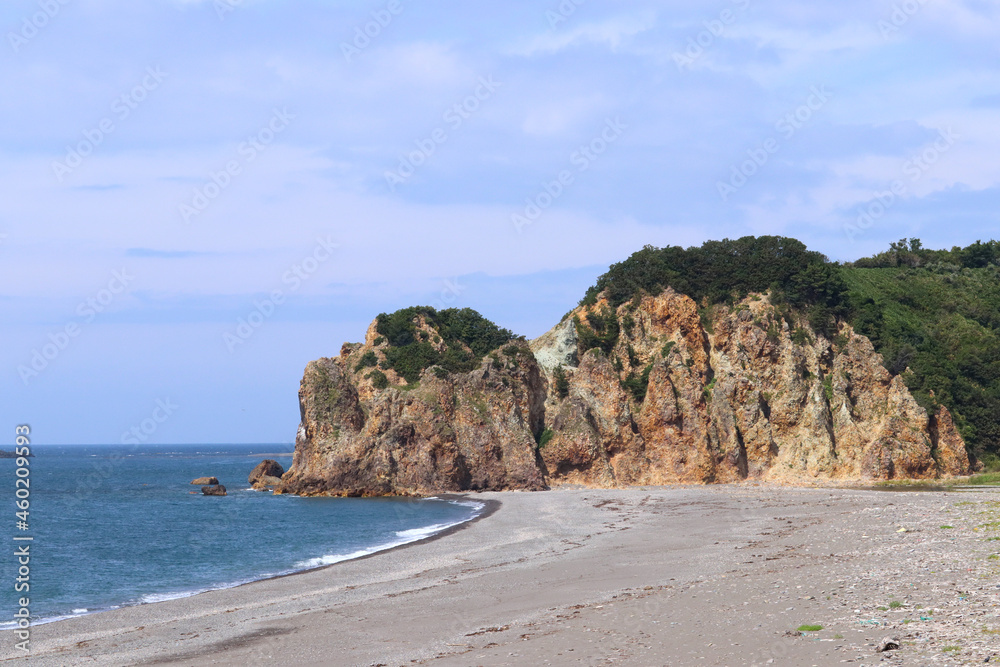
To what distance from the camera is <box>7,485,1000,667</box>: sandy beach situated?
46.9 ft

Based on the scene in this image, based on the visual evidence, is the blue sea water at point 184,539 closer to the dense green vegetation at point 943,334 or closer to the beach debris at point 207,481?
the beach debris at point 207,481

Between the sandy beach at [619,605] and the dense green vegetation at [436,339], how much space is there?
120ft

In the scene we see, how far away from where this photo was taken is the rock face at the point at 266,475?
84.8 meters

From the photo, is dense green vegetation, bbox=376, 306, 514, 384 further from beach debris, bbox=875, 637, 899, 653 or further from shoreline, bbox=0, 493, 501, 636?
beach debris, bbox=875, 637, 899, 653

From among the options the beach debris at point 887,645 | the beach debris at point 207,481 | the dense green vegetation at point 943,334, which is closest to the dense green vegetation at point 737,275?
the dense green vegetation at point 943,334

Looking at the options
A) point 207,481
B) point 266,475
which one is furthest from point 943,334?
point 207,481

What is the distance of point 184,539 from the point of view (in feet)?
141

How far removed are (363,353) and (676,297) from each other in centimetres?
2940

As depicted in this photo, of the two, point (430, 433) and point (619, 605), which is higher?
point (430, 433)

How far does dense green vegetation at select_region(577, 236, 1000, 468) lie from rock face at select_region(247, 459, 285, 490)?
36270 millimetres

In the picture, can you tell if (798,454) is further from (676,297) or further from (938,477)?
(676,297)

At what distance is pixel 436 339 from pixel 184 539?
38839mm

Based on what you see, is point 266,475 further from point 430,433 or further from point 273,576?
point 273,576
